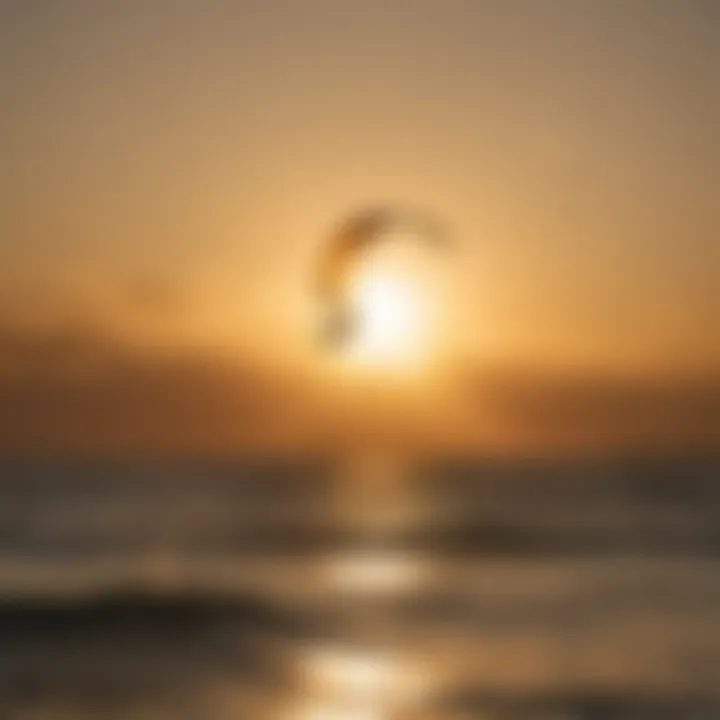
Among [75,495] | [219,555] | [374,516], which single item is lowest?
[219,555]

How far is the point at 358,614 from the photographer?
862 centimetres

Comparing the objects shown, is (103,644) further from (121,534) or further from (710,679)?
(121,534)

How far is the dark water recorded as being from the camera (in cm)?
561

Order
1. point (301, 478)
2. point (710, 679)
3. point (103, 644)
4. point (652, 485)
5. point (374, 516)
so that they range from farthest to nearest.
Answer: point (301, 478) → point (652, 485) → point (374, 516) → point (103, 644) → point (710, 679)

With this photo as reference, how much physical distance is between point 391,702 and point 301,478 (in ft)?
100

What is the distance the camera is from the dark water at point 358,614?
5.61 metres

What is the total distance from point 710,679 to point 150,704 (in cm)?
247

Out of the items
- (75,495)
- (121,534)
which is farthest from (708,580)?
(75,495)

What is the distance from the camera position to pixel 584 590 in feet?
31.7

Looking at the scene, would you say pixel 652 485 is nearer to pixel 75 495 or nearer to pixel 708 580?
pixel 75 495

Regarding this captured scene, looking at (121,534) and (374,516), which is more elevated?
(374,516)

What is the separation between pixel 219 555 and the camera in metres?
13.1

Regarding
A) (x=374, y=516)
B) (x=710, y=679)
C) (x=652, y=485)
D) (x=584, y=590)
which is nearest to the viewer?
(x=710, y=679)

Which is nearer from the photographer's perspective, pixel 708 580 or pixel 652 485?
pixel 708 580
